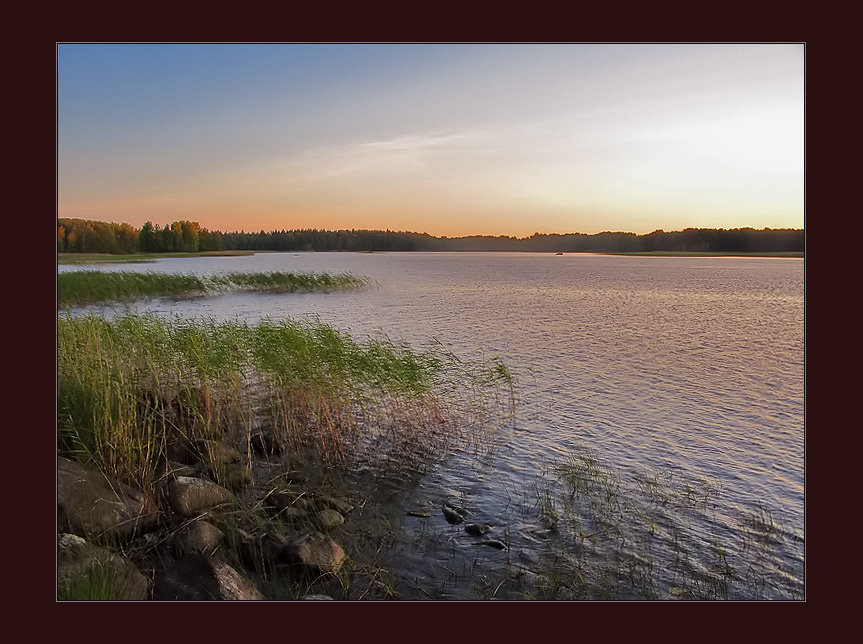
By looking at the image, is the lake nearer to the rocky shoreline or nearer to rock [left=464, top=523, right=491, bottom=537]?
rock [left=464, top=523, right=491, bottom=537]

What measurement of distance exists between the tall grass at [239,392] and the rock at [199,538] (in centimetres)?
119

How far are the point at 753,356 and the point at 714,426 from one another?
11.3 meters

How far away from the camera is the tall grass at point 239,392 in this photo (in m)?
8.59

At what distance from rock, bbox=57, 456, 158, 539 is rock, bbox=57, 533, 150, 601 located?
1.78ft

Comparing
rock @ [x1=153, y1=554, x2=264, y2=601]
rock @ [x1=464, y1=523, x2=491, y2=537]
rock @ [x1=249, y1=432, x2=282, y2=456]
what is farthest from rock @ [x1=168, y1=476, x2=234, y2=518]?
rock @ [x1=464, y1=523, x2=491, y2=537]

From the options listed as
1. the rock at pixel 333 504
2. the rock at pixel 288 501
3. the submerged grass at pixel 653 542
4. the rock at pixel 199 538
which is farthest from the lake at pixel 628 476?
the rock at pixel 199 538

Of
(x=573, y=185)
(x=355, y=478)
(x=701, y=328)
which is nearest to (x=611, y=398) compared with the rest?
(x=573, y=185)

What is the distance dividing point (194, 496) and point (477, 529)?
4.25 metres

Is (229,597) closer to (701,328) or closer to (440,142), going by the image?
(440,142)

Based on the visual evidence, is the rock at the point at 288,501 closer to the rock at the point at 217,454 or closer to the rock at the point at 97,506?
the rock at the point at 217,454

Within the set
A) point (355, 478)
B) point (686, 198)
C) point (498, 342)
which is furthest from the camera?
point (498, 342)

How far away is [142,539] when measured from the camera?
7.31m

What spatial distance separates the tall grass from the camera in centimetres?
859

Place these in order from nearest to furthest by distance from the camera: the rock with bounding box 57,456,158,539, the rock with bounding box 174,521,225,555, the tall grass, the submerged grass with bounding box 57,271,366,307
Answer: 1. the rock with bounding box 57,456,158,539
2. the rock with bounding box 174,521,225,555
3. the tall grass
4. the submerged grass with bounding box 57,271,366,307
